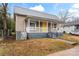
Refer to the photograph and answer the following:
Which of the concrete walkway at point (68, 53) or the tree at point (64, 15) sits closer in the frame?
the concrete walkway at point (68, 53)

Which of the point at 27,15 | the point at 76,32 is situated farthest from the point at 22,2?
the point at 76,32

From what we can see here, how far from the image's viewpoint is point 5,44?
10.7 ft

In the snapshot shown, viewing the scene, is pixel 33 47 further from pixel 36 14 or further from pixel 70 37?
pixel 70 37

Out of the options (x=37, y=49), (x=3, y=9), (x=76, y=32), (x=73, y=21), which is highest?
(x=3, y=9)

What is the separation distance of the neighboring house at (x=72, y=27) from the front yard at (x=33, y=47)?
0.97 feet

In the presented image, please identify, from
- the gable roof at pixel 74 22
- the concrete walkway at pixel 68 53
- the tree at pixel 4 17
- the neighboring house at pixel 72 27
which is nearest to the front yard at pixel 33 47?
the concrete walkway at pixel 68 53

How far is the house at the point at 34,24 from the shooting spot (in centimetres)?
331

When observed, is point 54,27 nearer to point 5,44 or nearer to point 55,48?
point 55,48

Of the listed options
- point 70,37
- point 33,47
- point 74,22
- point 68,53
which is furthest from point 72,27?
point 33,47

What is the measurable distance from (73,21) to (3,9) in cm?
148

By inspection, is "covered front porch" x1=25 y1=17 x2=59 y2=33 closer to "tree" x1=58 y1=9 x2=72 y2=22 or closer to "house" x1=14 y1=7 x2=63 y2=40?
"house" x1=14 y1=7 x2=63 y2=40

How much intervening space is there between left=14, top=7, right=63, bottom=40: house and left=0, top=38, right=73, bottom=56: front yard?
129mm

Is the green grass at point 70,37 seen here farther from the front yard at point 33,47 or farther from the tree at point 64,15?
the tree at point 64,15

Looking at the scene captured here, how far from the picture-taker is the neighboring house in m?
3.31
